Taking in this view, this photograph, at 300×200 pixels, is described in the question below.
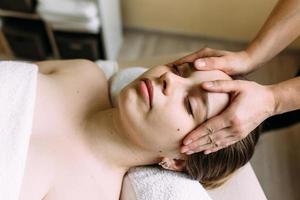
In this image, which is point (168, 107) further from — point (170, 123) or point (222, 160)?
point (222, 160)

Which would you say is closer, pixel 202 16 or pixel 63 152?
pixel 63 152

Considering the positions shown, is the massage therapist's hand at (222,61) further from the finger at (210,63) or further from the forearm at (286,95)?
the forearm at (286,95)

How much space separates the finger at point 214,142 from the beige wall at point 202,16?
4.18 feet

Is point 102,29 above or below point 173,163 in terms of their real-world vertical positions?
above

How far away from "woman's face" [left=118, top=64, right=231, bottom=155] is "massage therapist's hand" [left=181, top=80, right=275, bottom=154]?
3 cm

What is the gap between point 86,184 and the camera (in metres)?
0.99

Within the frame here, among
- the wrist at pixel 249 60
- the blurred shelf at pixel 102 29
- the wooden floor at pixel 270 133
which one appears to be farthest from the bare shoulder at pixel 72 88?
the wooden floor at pixel 270 133

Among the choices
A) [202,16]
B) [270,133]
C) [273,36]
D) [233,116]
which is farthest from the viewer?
[202,16]

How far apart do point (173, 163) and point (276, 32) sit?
0.52 m

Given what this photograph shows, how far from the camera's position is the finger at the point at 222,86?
34.8 inches

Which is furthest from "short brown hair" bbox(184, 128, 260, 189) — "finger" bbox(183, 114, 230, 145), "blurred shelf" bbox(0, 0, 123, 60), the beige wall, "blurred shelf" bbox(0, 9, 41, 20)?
"blurred shelf" bbox(0, 9, 41, 20)

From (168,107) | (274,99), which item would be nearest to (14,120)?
(168,107)

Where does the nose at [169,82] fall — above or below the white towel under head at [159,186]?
above

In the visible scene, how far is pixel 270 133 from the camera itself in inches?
73.2
